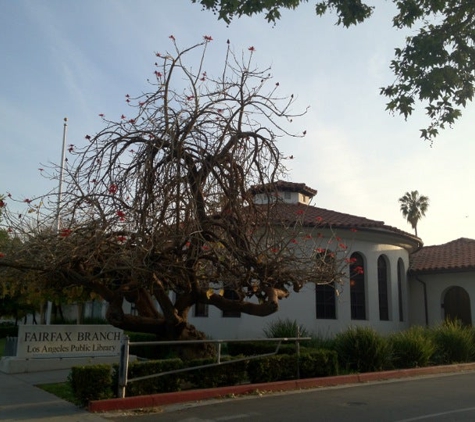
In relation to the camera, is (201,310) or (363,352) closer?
(363,352)

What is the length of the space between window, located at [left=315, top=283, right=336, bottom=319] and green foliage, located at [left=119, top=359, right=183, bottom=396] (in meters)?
11.7

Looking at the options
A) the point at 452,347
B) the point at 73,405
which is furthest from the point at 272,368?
the point at 452,347

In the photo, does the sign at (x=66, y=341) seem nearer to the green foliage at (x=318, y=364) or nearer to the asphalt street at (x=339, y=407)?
the green foliage at (x=318, y=364)

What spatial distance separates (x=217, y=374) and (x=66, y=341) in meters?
5.64

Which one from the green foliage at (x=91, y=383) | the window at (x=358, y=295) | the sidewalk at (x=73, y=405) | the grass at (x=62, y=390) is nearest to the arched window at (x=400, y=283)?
the window at (x=358, y=295)

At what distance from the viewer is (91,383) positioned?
9508 mm

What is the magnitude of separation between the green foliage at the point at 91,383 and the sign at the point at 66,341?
529cm

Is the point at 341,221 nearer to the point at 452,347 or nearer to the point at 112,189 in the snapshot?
the point at 452,347

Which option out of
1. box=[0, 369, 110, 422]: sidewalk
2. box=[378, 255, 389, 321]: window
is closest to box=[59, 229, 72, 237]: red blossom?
box=[0, 369, 110, 422]: sidewalk

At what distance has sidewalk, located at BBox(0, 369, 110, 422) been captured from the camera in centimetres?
876

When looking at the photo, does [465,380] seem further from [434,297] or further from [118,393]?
[434,297]

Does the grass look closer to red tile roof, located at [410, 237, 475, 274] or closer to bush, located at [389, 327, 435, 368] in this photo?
bush, located at [389, 327, 435, 368]

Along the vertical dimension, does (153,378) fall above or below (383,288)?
below

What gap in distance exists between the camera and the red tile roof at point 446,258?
24844 millimetres
